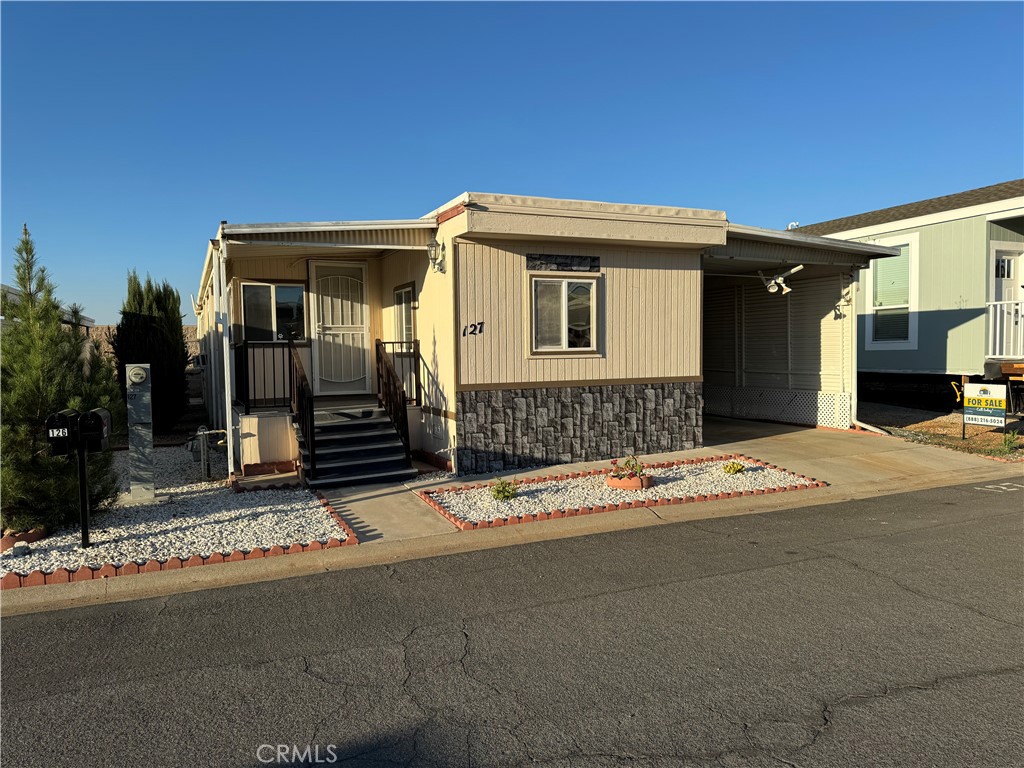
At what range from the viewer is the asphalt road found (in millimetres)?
3383

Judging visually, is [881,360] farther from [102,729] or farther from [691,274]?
[102,729]

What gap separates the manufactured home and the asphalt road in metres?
4.04

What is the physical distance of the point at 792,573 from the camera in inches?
232

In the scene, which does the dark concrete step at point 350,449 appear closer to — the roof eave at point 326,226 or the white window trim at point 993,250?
the roof eave at point 326,226

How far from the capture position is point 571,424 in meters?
10.8

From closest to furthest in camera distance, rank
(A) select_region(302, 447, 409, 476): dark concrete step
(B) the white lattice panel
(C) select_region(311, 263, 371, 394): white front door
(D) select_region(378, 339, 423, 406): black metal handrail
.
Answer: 1. (A) select_region(302, 447, 409, 476): dark concrete step
2. (D) select_region(378, 339, 423, 406): black metal handrail
3. (C) select_region(311, 263, 371, 394): white front door
4. (B) the white lattice panel

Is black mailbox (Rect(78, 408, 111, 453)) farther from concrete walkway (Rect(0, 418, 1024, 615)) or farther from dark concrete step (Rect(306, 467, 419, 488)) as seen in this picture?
dark concrete step (Rect(306, 467, 419, 488))

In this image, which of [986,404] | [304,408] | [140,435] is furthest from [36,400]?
[986,404]

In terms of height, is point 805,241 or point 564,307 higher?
point 805,241

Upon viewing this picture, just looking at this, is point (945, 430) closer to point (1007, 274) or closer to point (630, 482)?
point (1007, 274)

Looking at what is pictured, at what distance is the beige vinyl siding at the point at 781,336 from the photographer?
14.3 m

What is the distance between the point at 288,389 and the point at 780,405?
1010 cm

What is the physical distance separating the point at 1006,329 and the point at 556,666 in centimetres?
1355

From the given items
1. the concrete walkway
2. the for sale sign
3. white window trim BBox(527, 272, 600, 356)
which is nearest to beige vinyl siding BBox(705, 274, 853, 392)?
the concrete walkway
